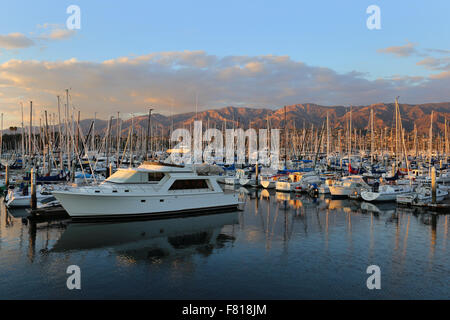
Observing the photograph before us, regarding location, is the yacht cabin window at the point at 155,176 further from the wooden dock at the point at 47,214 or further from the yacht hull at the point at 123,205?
the wooden dock at the point at 47,214

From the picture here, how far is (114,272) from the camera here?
44.2 feet

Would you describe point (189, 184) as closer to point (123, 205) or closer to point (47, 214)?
point (123, 205)

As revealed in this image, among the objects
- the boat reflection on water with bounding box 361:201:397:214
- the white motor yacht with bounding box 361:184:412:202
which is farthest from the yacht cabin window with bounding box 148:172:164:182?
the white motor yacht with bounding box 361:184:412:202

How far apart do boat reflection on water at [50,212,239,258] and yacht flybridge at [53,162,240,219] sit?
989mm

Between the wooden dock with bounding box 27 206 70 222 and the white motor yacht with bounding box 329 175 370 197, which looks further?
the white motor yacht with bounding box 329 175 370 197

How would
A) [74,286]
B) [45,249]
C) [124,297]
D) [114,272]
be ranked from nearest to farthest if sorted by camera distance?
[124,297] → [74,286] → [114,272] → [45,249]

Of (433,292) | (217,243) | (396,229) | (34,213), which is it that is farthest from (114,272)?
(396,229)

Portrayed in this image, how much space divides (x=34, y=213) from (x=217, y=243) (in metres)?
15.0

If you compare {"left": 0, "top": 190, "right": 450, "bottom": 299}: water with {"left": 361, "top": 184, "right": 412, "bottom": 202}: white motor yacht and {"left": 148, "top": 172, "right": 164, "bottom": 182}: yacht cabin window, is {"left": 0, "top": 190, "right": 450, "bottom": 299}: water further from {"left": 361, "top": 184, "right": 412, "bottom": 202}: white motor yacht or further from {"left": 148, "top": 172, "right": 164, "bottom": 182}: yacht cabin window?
{"left": 361, "top": 184, "right": 412, "bottom": 202}: white motor yacht

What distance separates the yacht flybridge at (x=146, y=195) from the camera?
2222 centimetres

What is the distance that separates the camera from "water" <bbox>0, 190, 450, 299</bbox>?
465 inches

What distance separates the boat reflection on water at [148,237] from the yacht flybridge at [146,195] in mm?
989

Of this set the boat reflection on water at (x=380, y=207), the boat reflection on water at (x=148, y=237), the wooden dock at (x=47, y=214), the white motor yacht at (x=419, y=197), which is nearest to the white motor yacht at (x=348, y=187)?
the boat reflection on water at (x=380, y=207)

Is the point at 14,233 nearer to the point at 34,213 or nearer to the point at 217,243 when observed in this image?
the point at 34,213
